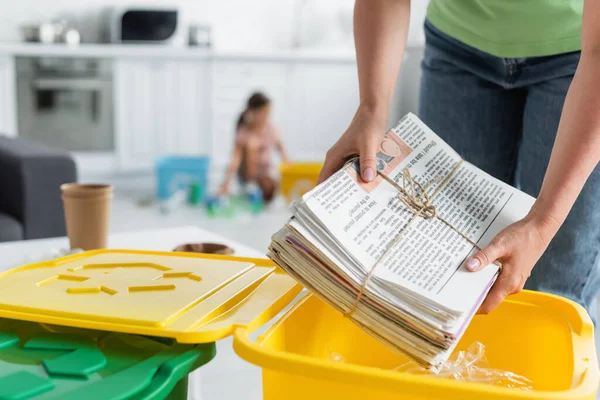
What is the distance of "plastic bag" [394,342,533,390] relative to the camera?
0.70 metres

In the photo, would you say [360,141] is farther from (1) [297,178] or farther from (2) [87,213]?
Result: (1) [297,178]

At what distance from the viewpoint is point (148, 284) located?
0.74 metres

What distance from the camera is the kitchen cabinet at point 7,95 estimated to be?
12.5 feet

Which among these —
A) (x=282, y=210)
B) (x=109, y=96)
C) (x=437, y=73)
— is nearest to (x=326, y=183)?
(x=437, y=73)

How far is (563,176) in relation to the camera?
698 millimetres

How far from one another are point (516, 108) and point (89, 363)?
2.43 feet

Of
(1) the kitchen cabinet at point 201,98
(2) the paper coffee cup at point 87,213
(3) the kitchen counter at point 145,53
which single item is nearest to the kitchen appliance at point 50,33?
(3) the kitchen counter at point 145,53

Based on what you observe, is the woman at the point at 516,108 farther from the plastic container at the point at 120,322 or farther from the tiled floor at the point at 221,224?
the tiled floor at the point at 221,224

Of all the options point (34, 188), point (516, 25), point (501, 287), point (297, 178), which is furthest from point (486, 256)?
point (297, 178)

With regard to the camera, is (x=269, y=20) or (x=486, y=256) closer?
(x=486, y=256)

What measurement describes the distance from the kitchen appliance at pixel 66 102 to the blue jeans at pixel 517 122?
129 inches

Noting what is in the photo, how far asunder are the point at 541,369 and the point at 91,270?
0.54 meters

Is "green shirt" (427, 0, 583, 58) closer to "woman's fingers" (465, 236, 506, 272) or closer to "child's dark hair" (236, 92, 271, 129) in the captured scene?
"woman's fingers" (465, 236, 506, 272)

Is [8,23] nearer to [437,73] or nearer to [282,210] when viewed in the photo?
[282,210]
